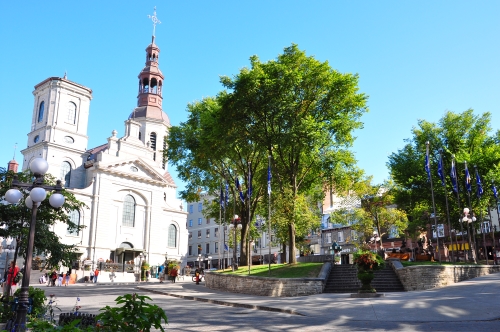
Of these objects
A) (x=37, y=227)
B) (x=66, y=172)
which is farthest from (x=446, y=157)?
(x=66, y=172)

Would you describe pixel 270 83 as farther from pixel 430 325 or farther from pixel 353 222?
pixel 353 222

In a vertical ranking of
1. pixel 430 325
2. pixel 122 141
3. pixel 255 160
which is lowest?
pixel 430 325

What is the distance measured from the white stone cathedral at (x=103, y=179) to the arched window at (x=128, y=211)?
13 cm

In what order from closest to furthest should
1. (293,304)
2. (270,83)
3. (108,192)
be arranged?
1. (293,304)
2. (270,83)
3. (108,192)

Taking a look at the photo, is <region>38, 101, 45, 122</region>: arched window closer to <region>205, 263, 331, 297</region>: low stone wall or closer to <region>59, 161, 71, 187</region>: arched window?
<region>59, 161, 71, 187</region>: arched window

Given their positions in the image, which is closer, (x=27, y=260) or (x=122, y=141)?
(x=27, y=260)

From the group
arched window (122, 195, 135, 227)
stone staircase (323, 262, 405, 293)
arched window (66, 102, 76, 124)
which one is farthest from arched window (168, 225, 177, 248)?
stone staircase (323, 262, 405, 293)

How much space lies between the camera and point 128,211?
196 ft

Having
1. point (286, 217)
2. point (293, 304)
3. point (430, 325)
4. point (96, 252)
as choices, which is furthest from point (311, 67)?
point (96, 252)

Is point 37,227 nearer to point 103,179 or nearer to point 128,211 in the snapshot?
point 103,179

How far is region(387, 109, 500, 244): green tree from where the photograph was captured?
3800 cm

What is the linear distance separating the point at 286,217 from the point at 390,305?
12530mm

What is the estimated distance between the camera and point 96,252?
53594 mm

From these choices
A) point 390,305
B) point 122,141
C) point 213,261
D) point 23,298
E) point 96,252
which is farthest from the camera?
point 213,261
